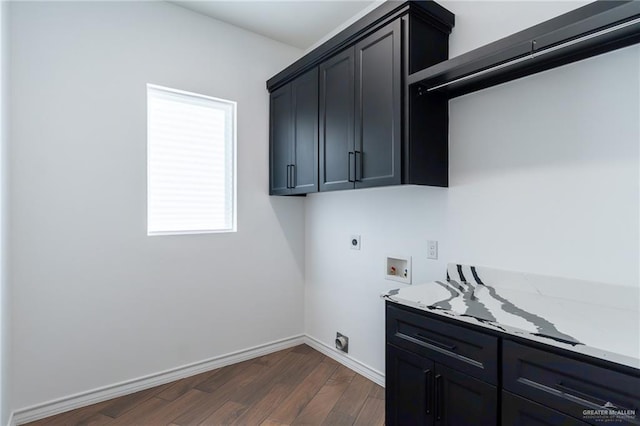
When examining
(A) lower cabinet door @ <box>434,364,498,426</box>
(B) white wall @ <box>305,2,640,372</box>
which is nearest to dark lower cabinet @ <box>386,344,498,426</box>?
(A) lower cabinet door @ <box>434,364,498,426</box>

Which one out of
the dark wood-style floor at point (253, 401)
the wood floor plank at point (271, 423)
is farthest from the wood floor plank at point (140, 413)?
the wood floor plank at point (271, 423)

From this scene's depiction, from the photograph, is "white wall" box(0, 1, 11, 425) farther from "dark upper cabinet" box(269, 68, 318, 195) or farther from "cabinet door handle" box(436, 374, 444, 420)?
"cabinet door handle" box(436, 374, 444, 420)

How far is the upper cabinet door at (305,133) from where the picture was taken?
2446 millimetres

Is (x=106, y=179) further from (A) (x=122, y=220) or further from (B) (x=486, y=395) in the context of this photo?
(B) (x=486, y=395)

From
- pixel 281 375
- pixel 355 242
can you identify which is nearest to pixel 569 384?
pixel 355 242

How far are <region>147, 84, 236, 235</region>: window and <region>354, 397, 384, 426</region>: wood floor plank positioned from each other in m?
1.68

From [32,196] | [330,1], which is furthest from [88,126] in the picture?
[330,1]

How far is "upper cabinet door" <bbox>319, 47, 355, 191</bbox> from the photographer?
6.96 feet

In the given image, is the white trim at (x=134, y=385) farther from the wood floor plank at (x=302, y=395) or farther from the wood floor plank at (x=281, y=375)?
the wood floor plank at (x=302, y=395)

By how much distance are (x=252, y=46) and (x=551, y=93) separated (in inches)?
92.0

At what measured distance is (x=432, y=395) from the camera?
4.81ft

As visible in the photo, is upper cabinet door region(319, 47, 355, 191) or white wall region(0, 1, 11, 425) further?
upper cabinet door region(319, 47, 355, 191)

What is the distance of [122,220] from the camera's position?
2283 mm

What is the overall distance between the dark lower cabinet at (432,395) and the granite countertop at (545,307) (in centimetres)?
26
